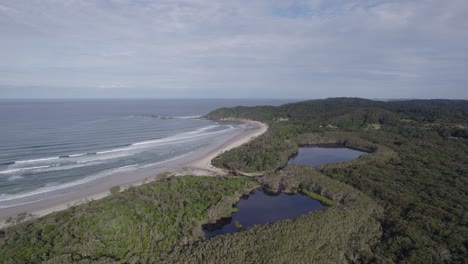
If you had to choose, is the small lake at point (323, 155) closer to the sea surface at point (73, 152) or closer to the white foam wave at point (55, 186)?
the sea surface at point (73, 152)

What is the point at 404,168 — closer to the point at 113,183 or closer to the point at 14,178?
the point at 113,183

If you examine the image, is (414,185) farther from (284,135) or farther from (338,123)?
(338,123)

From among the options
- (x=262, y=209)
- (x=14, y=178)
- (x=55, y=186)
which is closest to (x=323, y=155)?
(x=262, y=209)

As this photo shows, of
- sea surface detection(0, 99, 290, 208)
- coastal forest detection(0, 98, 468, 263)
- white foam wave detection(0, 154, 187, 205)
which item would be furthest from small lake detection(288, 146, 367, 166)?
white foam wave detection(0, 154, 187, 205)

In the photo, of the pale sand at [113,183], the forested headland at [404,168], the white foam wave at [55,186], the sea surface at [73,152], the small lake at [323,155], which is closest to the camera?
the forested headland at [404,168]

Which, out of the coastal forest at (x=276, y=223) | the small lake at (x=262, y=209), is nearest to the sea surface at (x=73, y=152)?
the coastal forest at (x=276, y=223)

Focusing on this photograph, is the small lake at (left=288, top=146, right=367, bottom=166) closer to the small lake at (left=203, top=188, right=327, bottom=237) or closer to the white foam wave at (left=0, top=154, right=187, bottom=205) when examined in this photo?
the small lake at (left=203, top=188, right=327, bottom=237)
